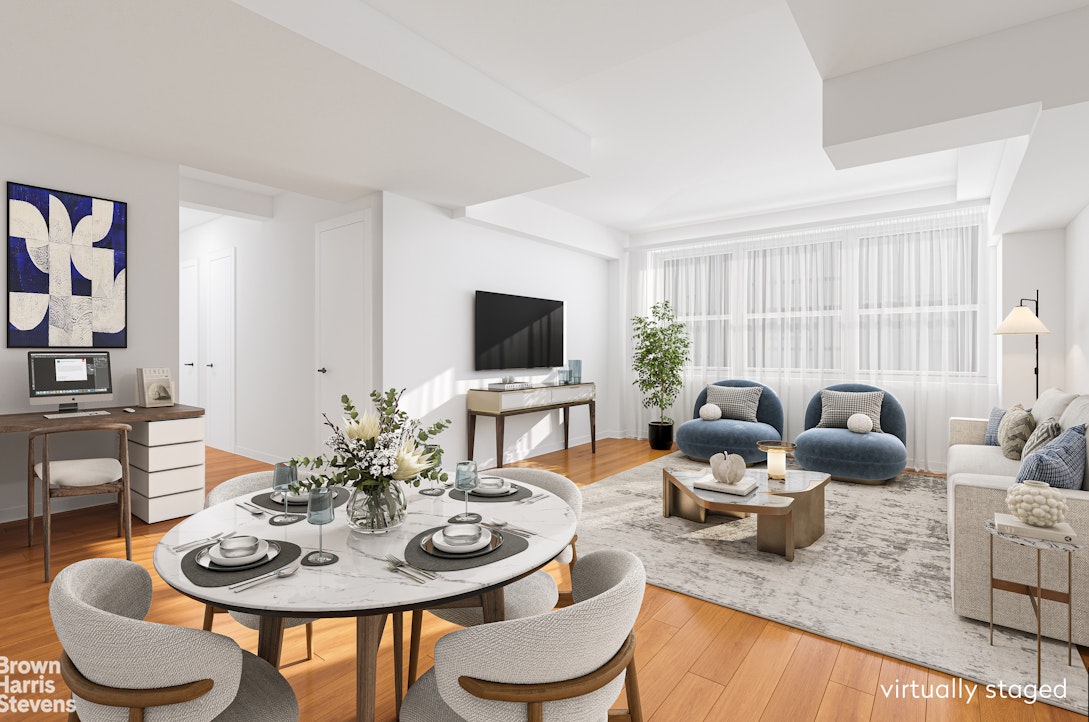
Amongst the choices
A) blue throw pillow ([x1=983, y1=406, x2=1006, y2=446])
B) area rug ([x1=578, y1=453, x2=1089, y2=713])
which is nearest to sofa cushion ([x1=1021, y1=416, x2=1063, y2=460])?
area rug ([x1=578, y1=453, x2=1089, y2=713])

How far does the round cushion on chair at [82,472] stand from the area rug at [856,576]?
2807 mm

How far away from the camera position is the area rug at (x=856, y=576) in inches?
83.4

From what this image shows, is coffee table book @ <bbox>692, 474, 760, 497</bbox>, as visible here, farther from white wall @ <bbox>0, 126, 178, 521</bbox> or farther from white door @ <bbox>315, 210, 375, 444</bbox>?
white wall @ <bbox>0, 126, 178, 521</bbox>

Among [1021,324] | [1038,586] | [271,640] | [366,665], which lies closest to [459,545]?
[366,665]

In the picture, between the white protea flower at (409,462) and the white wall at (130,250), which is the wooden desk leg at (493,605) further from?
the white wall at (130,250)

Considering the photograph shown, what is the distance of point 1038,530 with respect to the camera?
6.52 ft

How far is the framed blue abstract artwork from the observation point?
346cm

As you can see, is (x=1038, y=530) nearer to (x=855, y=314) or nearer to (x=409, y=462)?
(x=409, y=462)

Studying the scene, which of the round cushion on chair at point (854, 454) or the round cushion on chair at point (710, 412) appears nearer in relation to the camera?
the round cushion on chair at point (854, 454)

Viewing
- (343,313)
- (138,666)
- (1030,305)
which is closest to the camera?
(138,666)

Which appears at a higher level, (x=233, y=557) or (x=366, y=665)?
(x=233, y=557)

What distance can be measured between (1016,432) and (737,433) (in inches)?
88.4

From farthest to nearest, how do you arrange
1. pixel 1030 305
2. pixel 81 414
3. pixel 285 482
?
pixel 1030 305, pixel 81 414, pixel 285 482

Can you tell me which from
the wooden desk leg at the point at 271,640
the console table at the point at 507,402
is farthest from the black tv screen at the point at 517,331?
the wooden desk leg at the point at 271,640
